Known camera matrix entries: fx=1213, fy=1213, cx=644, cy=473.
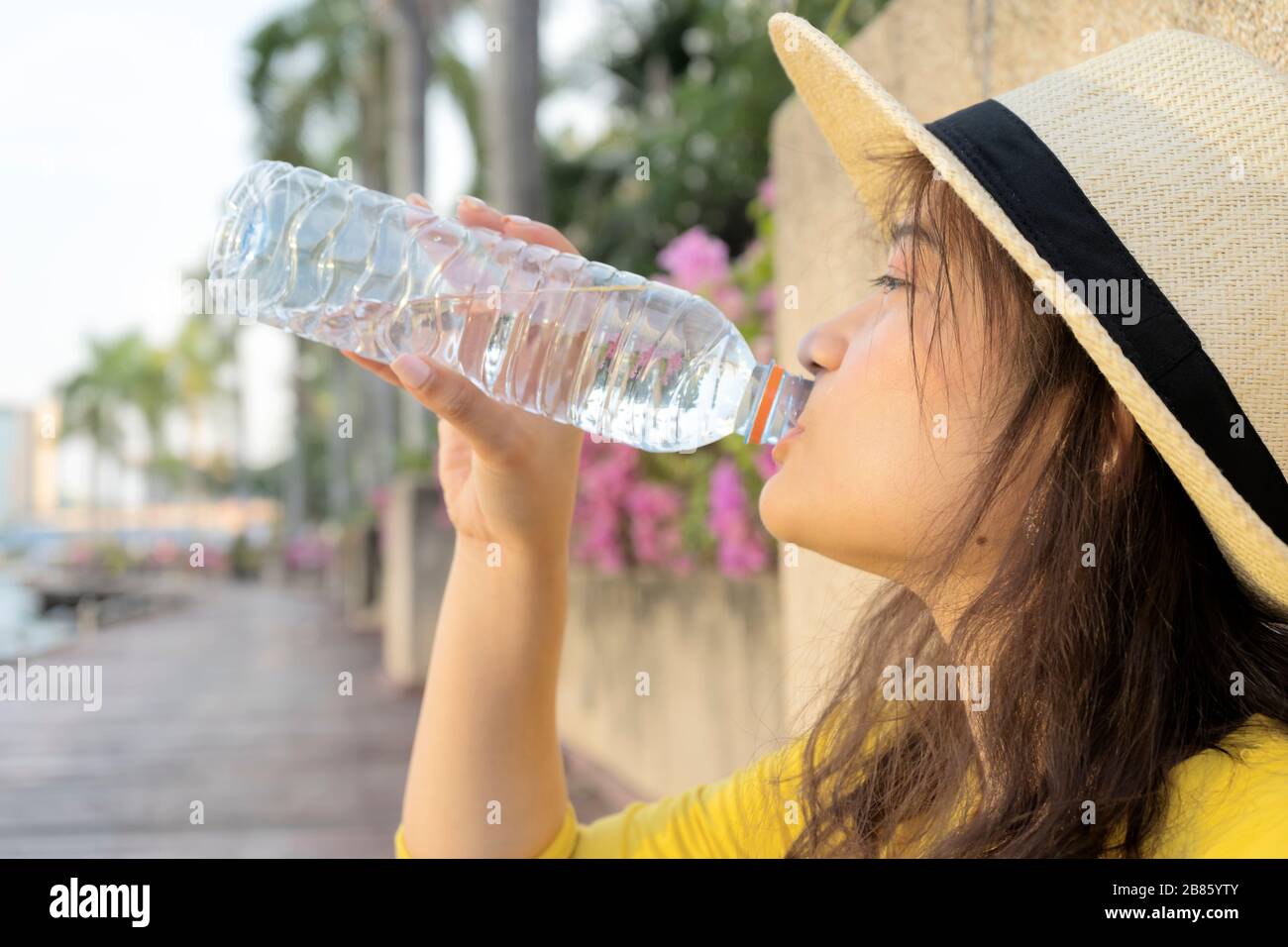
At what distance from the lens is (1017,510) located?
1555mm

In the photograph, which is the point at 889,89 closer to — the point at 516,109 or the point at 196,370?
the point at 516,109

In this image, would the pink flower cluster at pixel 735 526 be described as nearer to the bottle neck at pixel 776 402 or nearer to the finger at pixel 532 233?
the bottle neck at pixel 776 402

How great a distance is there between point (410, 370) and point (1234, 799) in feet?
3.55

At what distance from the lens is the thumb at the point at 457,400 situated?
1.57m

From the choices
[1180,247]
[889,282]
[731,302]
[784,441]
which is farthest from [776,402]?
[731,302]

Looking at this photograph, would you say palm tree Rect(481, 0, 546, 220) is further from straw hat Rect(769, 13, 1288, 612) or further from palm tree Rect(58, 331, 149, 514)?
palm tree Rect(58, 331, 149, 514)

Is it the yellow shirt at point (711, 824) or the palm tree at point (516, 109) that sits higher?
the palm tree at point (516, 109)

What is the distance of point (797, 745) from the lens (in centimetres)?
197

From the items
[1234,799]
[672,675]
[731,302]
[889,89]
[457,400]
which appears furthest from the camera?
[672,675]

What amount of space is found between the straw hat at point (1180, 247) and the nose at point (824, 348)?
0.95 ft

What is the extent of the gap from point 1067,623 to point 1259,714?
24 cm

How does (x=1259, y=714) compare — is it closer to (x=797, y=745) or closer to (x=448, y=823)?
(x=797, y=745)

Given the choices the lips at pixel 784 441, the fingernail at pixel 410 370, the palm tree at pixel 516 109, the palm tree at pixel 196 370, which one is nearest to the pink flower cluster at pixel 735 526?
the lips at pixel 784 441
